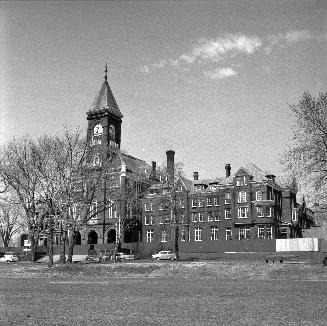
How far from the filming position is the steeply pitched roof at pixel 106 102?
90500 millimetres

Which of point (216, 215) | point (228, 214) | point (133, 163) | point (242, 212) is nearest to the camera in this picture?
point (242, 212)

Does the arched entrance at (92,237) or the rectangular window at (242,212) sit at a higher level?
the rectangular window at (242,212)

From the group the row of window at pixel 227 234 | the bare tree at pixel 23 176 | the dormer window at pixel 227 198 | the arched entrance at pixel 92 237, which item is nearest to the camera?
the bare tree at pixel 23 176

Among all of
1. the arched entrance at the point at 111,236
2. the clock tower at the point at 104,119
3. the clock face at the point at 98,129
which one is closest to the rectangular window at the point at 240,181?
the arched entrance at the point at 111,236

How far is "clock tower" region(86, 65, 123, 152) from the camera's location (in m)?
89.2

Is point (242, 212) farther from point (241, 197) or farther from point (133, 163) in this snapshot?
point (133, 163)

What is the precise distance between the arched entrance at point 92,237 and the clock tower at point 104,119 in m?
17.3

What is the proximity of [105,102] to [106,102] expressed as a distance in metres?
0.29

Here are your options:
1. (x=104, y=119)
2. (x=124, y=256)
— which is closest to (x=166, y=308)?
(x=124, y=256)

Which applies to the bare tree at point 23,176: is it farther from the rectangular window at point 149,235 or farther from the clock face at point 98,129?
the clock face at point 98,129

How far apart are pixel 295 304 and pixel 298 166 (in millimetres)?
23222

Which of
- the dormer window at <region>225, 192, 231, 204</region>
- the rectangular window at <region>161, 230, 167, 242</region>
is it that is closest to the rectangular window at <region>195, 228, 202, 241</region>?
the rectangular window at <region>161, 230, 167, 242</region>

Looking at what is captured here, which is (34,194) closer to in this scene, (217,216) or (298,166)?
(298,166)

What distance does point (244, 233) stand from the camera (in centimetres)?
7362
